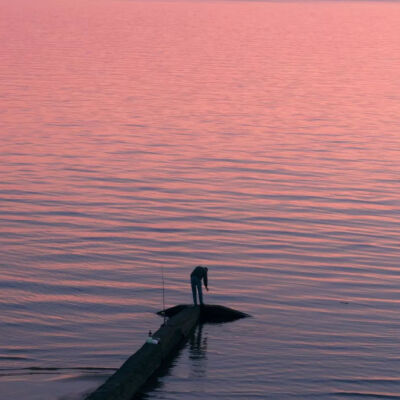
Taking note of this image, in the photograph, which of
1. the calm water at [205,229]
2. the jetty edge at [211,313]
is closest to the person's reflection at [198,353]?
the calm water at [205,229]

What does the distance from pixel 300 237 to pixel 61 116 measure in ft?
106

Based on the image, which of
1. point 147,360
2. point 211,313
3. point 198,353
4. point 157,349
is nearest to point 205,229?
point 211,313

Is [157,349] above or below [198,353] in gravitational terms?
above

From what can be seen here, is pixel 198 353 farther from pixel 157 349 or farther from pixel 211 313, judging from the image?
pixel 211 313

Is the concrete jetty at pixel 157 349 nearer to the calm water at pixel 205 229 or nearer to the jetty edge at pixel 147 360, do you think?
the jetty edge at pixel 147 360

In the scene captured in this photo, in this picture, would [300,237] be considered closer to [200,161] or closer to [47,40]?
[200,161]

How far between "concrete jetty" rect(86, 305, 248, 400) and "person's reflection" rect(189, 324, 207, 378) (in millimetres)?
230

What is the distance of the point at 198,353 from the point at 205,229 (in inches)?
533

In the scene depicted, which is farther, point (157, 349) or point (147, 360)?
point (157, 349)

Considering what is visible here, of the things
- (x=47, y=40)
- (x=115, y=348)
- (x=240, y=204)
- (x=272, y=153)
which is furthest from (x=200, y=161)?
(x=47, y=40)

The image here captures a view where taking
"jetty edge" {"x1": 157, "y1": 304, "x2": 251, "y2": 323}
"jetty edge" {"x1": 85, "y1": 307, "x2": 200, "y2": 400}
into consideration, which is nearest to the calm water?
"jetty edge" {"x1": 157, "y1": 304, "x2": 251, "y2": 323}

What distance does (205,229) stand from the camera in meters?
41.0

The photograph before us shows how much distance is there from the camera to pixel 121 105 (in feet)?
243

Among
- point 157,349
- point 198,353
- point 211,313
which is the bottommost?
point 198,353
